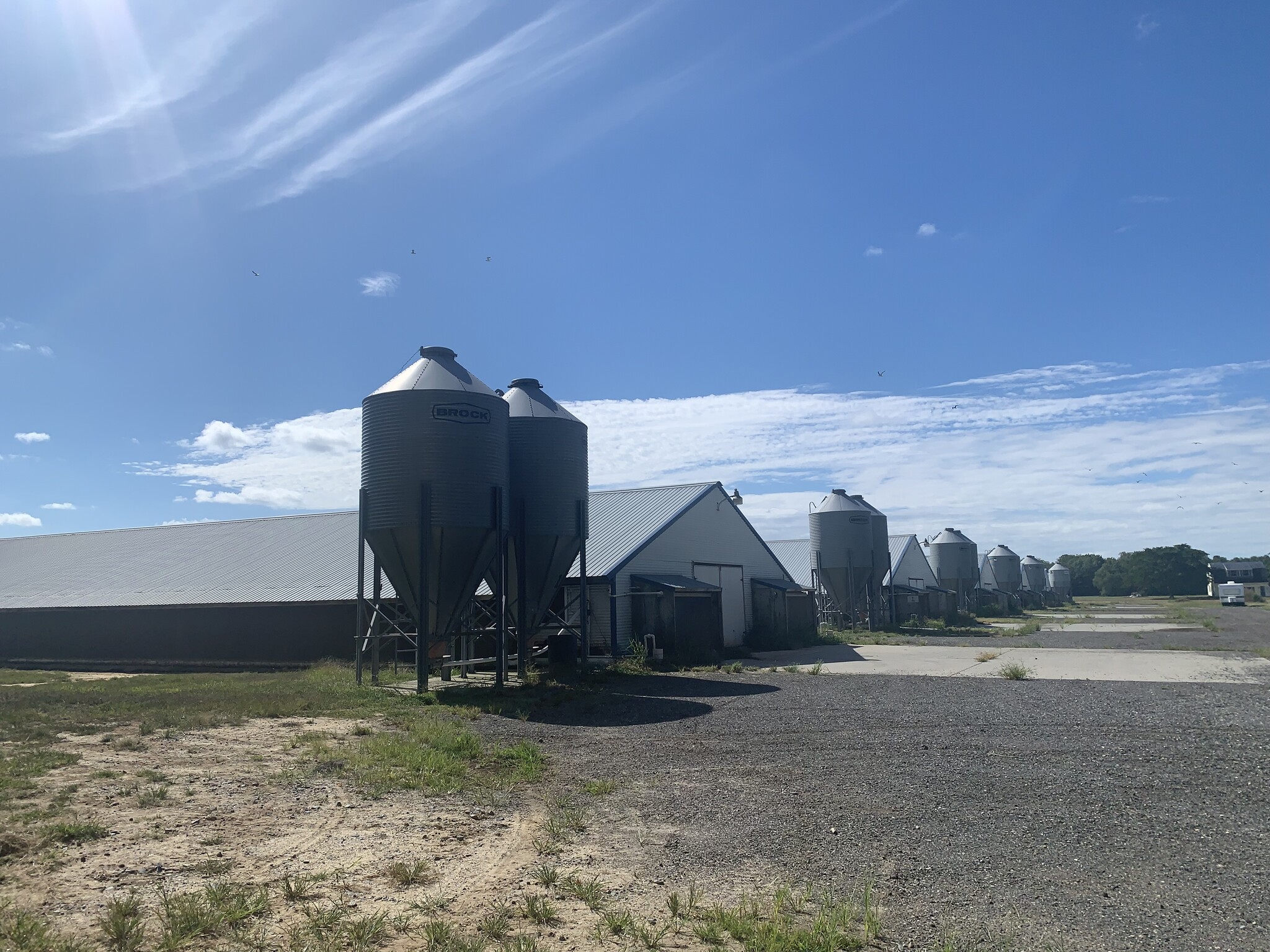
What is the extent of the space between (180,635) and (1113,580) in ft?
437

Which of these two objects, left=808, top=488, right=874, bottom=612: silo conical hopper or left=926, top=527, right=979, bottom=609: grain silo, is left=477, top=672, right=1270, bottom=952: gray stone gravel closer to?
left=808, top=488, right=874, bottom=612: silo conical hopper

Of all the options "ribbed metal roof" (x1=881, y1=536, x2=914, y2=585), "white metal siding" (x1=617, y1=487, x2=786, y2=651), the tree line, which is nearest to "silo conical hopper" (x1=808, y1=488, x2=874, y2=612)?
"white metal siding" (x1=617, y1=487, x2=786, y2=651)

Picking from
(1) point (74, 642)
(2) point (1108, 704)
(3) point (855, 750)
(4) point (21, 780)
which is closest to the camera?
(4) point (21, 780)

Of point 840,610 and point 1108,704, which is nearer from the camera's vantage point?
point 1108,704

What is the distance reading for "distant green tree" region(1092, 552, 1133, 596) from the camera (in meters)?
127

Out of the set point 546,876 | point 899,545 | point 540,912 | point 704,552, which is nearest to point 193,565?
point 704,552

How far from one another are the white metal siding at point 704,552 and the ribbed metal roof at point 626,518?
1.09 ft

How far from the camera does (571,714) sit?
14.8 meters

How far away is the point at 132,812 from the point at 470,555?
35.4 feet

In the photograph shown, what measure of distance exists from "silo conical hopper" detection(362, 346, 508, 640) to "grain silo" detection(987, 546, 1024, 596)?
222 feet

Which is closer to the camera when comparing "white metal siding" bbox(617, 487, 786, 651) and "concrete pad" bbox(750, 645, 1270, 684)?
"concrete pad" bbox(750, 645, 1270, 684)

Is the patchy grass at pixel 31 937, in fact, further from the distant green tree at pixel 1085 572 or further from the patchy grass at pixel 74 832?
the distant green tree at pixel 1085 572

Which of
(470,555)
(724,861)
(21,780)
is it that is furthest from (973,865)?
(470,555)

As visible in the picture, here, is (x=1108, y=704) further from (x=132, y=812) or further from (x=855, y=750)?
(x=132, y=812)
